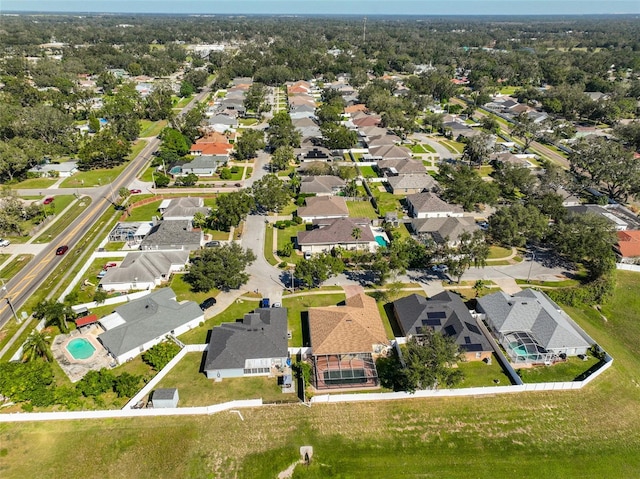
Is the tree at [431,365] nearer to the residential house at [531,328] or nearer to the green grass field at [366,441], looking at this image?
the green grass field at [366,441]

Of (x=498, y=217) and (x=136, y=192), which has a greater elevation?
(x=498, y=217)

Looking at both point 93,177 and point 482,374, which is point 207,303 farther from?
point 93,177

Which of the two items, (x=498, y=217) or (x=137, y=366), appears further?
(x=498, y=217)

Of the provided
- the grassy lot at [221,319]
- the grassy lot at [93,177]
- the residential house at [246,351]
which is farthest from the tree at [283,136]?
the residential house at [246,351]

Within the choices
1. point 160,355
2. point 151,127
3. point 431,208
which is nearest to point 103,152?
point 151,127

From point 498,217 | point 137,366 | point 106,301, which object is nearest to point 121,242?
point 106,301

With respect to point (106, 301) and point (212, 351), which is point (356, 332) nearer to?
point (212, 351)
